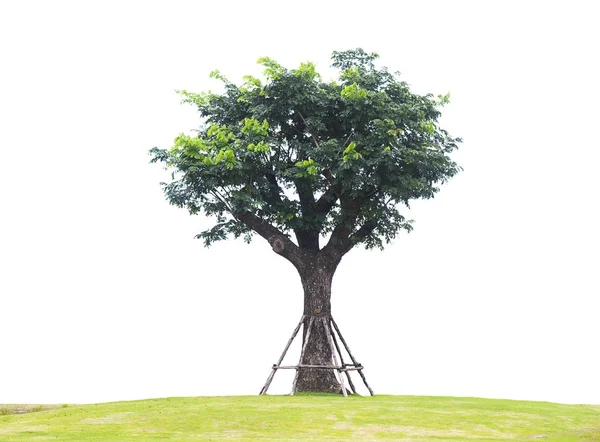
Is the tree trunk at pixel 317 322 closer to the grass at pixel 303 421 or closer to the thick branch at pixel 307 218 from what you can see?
the thick branch at pixel 307 218

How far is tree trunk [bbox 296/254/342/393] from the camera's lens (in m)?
26.7

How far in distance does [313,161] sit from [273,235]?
3255 millimetres

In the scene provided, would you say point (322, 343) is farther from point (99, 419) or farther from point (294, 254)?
point (99, 419)

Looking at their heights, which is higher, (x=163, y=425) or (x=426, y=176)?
(x=426, y=176)

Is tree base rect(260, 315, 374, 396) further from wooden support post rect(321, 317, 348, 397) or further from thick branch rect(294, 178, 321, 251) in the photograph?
thick branch rect(294, 178, 321, 251)

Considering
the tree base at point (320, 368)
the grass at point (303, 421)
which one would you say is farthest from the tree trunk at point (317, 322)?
the grass at point (303, 421)

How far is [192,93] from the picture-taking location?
2852 cm

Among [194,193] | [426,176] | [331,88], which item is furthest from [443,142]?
[194,193]

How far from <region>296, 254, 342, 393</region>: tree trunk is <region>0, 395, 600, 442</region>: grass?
2.46 m

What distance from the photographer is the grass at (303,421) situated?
18812 mm

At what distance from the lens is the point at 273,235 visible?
89.5 feet

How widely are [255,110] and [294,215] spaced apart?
12.6 feet

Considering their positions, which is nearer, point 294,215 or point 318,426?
point 318,426

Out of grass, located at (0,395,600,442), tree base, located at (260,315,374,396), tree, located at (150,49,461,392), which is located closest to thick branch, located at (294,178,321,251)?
tree, located at (150,49,461,392)
